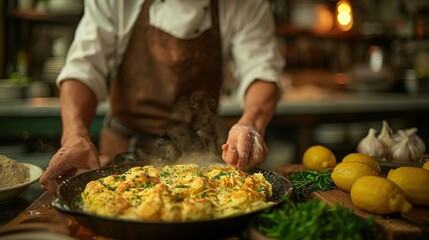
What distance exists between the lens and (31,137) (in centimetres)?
447

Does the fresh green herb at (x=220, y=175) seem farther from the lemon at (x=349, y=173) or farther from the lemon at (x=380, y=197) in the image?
the lemon at (x=380, y=197)

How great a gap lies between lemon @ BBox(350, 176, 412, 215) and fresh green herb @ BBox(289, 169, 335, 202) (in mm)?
268

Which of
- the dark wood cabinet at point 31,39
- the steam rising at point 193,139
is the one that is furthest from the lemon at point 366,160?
the dark wood cabinet at point 31,39

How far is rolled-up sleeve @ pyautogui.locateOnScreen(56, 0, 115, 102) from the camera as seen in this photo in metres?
2.43

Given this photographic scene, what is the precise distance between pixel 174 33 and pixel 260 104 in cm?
70

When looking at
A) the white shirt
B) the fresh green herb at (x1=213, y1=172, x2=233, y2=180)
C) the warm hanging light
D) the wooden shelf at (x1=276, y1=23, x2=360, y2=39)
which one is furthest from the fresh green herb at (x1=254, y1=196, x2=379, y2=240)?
the warm hanging light

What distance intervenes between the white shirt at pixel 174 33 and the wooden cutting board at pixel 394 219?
1.12 m

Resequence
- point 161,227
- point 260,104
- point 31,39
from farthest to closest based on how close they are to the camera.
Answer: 1. point 31,39
2. point 260,104
3. point 161,227

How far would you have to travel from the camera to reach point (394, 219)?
1.41 meters

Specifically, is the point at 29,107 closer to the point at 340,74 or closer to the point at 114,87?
the point at 114,87

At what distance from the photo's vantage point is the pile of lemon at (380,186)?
4.61 ft

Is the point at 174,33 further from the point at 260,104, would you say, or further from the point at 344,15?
the point at 344,15

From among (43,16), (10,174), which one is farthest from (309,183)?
(43,16)

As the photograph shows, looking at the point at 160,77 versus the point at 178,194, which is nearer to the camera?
the point at 178,194
